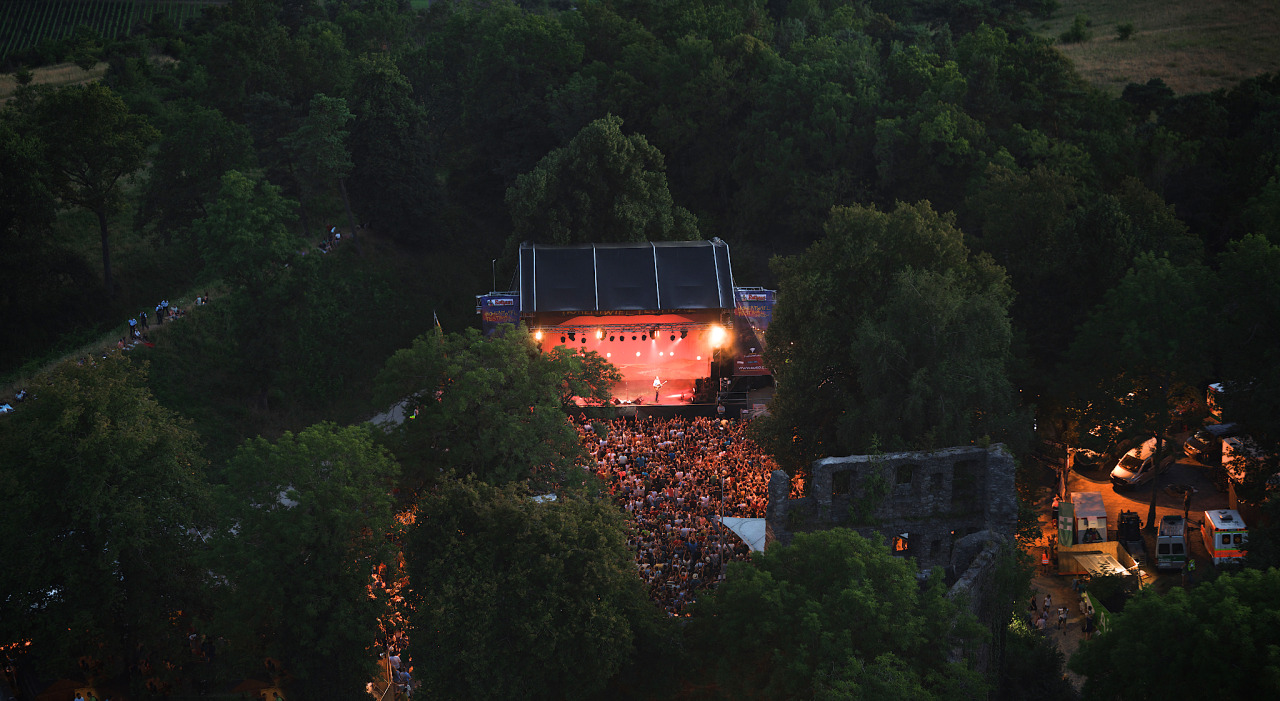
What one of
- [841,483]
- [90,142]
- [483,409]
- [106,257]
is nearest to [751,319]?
[841,483]

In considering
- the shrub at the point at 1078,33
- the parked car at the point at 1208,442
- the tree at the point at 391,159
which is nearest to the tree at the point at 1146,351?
the parked car at the point at 1208,442

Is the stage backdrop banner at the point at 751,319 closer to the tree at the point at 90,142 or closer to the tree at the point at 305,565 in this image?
the tree at the point at 305,565

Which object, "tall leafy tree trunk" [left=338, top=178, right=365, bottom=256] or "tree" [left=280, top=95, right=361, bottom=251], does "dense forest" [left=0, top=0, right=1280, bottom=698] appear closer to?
"tree" [left=280, top=95, right=361, bottom=251]

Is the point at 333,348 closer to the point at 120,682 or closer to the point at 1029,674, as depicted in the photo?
the point at 120,682

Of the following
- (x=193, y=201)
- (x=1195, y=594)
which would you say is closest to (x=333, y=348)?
(x=193, y=201)

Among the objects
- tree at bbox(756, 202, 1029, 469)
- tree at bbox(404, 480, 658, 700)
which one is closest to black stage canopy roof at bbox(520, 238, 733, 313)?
tree at bbox(756, 202, 1029, 469)

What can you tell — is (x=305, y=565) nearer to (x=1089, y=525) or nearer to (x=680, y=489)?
(x=680, y=489)
